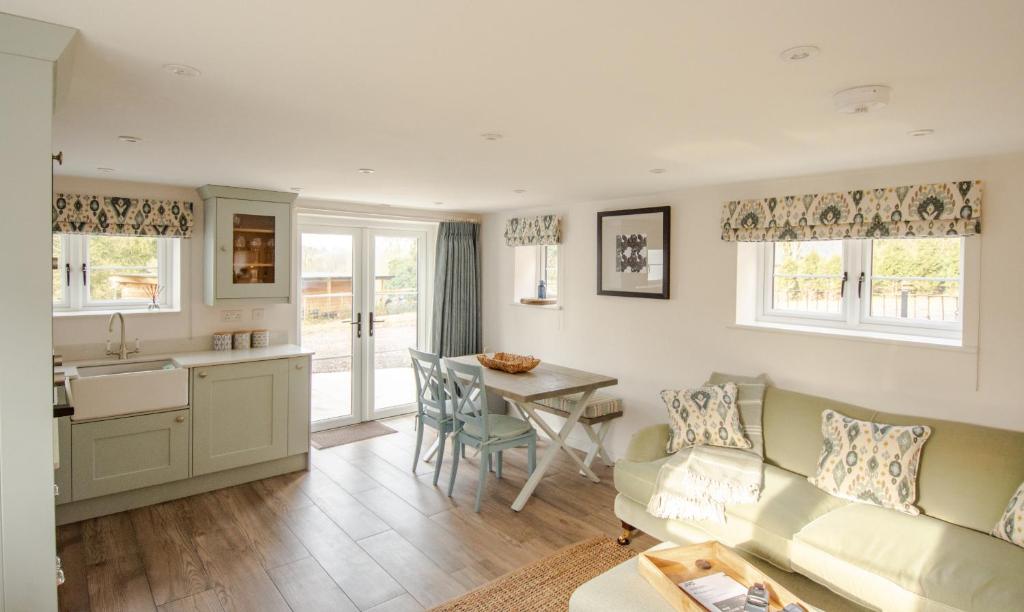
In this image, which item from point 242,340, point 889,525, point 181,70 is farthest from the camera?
point 242,340

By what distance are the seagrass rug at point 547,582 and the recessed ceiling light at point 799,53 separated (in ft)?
7.75

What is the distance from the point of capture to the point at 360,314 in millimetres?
5602

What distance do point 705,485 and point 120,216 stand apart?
4.13 metres

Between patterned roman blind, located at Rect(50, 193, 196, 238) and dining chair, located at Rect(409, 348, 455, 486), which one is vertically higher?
patterned roman blind, located at Rect(50, 193, 196, 238)

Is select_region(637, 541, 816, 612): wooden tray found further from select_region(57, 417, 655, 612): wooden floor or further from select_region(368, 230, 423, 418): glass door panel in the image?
select_region(368, 230, 423, 418): glass door panel

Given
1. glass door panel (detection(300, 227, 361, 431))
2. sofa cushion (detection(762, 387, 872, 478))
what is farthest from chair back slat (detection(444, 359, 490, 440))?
glass door panel (detection(300, 227, 361, 431))

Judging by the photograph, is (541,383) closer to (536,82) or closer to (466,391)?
(466,391)

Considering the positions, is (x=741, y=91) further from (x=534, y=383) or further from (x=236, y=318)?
(x=236, y=318)

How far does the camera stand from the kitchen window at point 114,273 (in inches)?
156

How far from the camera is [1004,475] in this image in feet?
8.36

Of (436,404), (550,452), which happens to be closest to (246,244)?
(436,404)

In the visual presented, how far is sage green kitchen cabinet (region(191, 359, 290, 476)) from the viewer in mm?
3871

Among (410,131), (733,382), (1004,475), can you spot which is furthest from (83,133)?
(1004,475)

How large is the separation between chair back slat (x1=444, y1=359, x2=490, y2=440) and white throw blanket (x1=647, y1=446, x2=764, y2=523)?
3.92 ft
